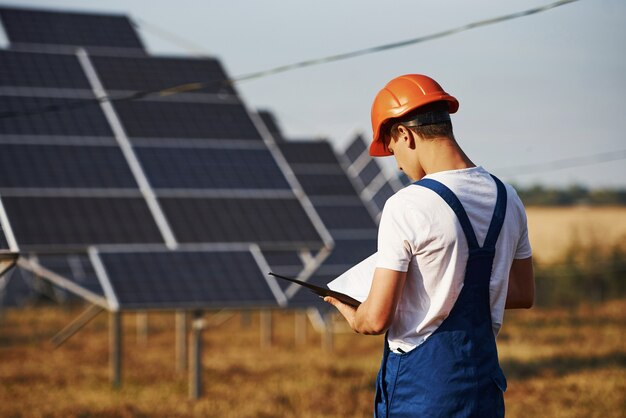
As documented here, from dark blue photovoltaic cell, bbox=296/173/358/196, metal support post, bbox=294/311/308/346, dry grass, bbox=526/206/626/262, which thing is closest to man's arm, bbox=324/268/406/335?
dark blue photovoltaic cell, bbox=296/173/358/196

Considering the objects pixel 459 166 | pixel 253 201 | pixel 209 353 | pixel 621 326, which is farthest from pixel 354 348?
pixel 459 166

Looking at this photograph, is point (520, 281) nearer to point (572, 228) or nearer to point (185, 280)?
point (185, 280)

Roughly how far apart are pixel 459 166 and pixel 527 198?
5189 centimetres

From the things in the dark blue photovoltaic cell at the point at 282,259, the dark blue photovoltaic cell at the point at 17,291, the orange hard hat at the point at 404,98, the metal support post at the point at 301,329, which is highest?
the orange hard hat at the point at 404,98

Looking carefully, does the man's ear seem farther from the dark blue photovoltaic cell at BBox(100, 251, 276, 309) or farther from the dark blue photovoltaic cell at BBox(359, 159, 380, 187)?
the dark blue photovoltaic cell at BBox(359, 159, 380, 187)

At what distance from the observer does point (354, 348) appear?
851 inches

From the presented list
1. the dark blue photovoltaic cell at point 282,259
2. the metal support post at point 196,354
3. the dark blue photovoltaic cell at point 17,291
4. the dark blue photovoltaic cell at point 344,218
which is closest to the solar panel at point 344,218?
the dark blue photovoltaic cell at point 344,218

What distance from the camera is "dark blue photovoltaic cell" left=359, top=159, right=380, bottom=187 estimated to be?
27.7 m

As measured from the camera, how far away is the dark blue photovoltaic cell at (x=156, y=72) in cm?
1551

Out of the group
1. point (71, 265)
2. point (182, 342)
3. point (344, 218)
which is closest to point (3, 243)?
point (182, 342)

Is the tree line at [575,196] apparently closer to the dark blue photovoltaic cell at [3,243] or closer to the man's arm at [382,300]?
the dark blue photovoltaic cell at [3,243]

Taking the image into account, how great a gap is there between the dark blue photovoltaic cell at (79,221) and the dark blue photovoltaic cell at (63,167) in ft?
1.07

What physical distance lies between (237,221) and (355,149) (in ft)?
53.0

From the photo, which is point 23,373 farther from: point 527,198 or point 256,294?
point 527,198
